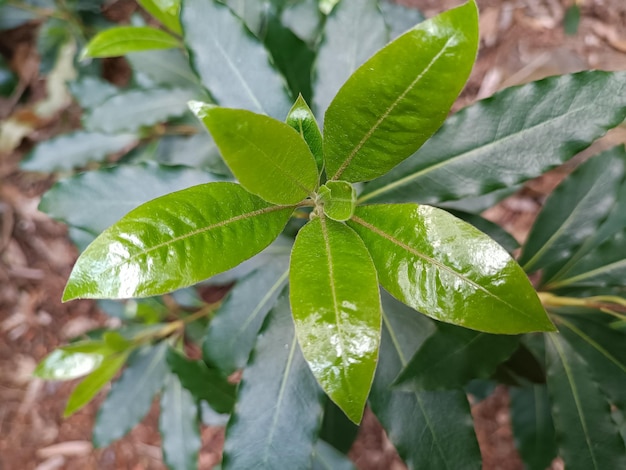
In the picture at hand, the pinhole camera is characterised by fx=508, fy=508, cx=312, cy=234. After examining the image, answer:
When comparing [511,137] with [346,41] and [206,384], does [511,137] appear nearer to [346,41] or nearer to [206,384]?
[346,41]

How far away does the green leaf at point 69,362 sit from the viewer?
3.25ft

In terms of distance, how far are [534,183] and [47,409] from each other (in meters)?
1.70

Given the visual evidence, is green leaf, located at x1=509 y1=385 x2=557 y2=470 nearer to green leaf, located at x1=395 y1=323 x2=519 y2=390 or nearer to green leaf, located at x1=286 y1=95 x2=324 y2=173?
green leaf, located at x1=395 y1=323 x2=519 y2=390

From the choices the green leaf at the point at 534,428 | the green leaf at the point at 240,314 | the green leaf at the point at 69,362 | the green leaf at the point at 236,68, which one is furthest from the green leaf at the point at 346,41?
the green leaf at the point at 534,428

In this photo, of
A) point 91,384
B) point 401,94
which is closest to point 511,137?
point 401,94

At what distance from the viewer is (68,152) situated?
125 centimetres

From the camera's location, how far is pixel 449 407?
0.75 metres

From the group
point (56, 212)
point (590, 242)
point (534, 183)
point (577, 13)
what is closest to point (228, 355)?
point (56, 212)

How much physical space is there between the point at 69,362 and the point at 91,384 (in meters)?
0.08

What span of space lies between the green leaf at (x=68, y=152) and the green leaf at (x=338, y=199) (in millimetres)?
851

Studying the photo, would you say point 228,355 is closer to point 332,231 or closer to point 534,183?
point 332,231

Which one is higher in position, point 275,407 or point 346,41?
point 346,41

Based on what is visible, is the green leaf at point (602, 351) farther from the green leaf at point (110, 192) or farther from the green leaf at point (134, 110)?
the green leaf at point (134, 110)

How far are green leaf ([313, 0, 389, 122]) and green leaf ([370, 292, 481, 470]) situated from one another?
435mm
